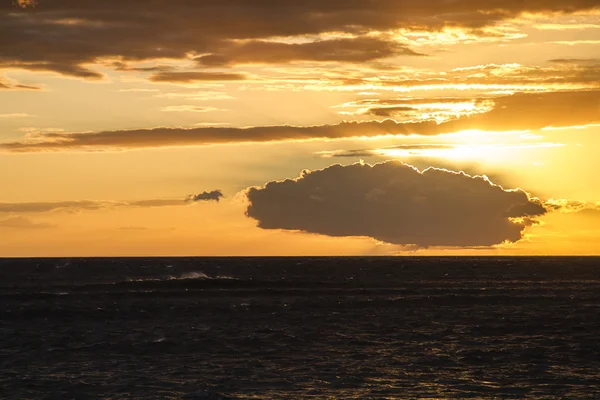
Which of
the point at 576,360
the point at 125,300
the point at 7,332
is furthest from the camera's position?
the point at 125,300

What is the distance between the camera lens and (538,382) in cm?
4747

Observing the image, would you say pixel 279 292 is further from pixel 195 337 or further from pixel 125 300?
pixel 195 337

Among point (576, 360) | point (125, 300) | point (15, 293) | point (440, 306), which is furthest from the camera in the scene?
point (15, 293)

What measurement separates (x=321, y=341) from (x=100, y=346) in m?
17.6

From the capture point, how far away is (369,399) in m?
42.4

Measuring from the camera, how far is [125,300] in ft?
346

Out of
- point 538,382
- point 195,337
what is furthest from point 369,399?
point 195,337

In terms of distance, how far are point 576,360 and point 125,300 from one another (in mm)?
66174

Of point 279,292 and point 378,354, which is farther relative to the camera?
point 279,292

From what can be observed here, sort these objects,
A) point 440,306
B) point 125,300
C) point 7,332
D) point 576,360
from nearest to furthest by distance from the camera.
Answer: point 576,360, point 7,332, point 440,306, point 125,300

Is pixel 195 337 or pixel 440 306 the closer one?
pixel 195 337

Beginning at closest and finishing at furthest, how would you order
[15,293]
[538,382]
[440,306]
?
[538,382]
[440,306]
[15,293]

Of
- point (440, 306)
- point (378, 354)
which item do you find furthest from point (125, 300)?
point (378, 354)

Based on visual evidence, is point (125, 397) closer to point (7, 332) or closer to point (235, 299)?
point (7, 332)
